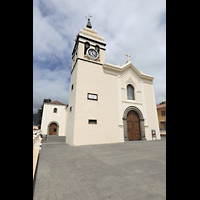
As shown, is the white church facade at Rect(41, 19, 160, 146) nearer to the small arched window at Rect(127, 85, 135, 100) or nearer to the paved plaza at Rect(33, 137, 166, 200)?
the small arched window at Rect(127, 85, 135, 100)

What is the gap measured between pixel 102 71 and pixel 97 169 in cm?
954

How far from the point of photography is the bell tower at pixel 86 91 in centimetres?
916

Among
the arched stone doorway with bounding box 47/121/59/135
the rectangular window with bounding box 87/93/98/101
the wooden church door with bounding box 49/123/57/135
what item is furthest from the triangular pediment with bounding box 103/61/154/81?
the wooden church door with bounding box 49/123/57/135

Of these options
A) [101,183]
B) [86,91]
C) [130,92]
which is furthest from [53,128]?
[101,183]

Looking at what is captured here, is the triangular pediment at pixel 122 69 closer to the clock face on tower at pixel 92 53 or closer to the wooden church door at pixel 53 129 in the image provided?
the clock face on tower at pixel 92 53

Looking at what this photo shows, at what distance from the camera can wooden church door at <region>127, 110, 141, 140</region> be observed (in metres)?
11.5

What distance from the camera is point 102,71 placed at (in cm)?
1145

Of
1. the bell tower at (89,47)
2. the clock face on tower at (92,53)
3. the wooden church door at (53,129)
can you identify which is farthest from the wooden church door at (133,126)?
the wooden church door at (53,129)

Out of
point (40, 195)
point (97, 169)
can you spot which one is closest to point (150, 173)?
point (97, 169)

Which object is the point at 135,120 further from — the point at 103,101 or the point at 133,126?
the point at 103,101

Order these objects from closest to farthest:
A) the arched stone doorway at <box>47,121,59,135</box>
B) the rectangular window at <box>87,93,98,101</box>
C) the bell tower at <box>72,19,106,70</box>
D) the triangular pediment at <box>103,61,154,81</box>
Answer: the rectangular window at <box>87,93,98,101</box> → the bell tower at <box>72,19,106,70</box> → the triangular pediment at <box>103,61,154,81</box> → the arched stone doorway at <box>47,121,59,135</box>

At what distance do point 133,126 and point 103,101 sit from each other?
4415 millimetres
